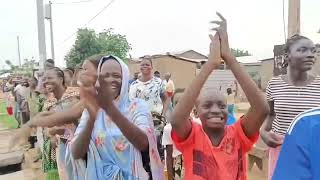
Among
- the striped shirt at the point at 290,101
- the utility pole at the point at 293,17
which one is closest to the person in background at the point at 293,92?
the striped shirt at the point at 290,101

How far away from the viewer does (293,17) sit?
22.8ft

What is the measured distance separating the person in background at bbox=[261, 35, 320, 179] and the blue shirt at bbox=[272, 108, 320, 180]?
188 centimetres

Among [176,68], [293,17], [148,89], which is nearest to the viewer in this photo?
[148,89]

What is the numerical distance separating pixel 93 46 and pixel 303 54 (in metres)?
27.3

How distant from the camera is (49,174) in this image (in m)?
4.90

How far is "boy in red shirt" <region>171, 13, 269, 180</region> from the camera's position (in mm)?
2463

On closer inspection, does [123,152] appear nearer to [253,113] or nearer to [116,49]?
[253,113]

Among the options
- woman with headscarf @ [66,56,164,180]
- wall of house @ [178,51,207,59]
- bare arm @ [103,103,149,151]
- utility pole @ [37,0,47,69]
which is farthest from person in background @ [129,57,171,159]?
wall of house @ [178,51,207,59]

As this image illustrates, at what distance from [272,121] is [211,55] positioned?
4.25 feet

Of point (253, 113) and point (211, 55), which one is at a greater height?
point (211, 55)

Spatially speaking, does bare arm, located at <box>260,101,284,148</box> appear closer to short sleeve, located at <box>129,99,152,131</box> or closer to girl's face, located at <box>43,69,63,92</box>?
short sleeve, located at <box>129,99,152,131</box>

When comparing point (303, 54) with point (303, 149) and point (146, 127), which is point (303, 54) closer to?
point (146, 127)

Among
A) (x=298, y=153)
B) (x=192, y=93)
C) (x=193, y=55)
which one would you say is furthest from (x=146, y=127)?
(x=193, y=55)

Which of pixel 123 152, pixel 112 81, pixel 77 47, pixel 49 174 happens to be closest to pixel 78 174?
pixel 123 152
